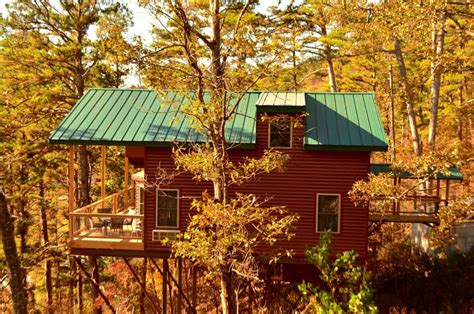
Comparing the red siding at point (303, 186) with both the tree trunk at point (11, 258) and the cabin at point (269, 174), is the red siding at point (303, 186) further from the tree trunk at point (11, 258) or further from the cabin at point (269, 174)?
the tree trunk at point (11, 258)

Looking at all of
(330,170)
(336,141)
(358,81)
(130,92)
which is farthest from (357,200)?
(358,81)

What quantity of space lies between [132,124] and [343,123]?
7434 mm

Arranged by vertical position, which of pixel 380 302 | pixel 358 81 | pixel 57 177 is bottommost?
pixel 380 302

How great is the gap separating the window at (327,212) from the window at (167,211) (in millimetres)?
4970

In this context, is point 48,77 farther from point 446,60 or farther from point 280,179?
point 446,60

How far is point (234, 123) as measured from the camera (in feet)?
43.9

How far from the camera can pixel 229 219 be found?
27.0 feet

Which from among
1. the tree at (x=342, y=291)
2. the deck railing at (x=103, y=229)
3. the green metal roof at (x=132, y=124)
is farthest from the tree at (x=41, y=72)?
the tree at (x=342, y=291)

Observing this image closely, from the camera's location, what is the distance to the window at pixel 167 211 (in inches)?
525

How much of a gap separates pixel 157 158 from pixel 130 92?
11.7 ft

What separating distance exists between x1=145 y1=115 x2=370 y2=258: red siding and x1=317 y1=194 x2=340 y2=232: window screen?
184mm

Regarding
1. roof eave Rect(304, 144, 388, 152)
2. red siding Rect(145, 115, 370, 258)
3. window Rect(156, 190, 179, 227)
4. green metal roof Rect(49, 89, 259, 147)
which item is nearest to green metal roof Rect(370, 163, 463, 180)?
Result: red siding Rect(145, 115, 370, 258)

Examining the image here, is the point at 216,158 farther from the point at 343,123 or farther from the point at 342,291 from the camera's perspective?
the point at 343,123

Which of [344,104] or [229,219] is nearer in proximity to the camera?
[229,219]
